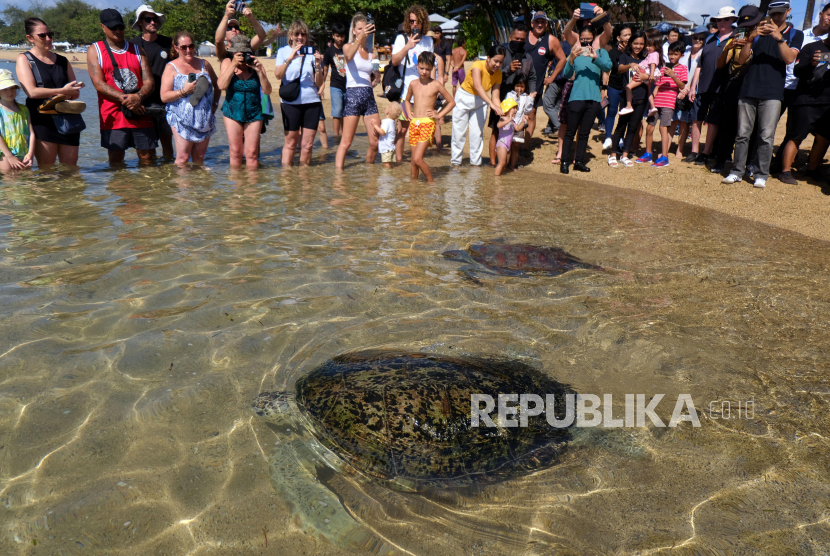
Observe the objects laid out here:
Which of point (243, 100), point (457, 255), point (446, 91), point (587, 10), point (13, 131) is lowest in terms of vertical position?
point (457, 255)

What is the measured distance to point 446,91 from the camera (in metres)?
8.12

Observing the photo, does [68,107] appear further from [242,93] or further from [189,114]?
[242,93]

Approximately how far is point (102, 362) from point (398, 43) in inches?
317

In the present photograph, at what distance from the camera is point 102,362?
3.09m

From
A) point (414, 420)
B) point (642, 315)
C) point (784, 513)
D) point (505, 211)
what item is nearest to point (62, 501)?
point (414, 420)

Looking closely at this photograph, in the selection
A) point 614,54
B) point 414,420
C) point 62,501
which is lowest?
point 62,501

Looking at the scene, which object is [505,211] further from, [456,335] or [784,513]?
[784,513]

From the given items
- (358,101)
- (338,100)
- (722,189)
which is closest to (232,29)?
(358,101)

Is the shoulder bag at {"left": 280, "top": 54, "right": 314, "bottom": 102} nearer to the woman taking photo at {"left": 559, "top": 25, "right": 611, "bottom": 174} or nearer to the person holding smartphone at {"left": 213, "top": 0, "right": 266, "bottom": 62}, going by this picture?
Result: the person holding smartphone at {"left": 213, "top": 0, "right": 266, "bottom": 62}

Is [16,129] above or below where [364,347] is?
above

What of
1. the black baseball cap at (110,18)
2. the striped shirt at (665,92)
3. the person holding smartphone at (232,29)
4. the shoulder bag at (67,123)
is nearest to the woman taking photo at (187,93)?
the person holding smartphone at (232,29)

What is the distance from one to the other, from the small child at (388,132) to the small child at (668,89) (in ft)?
15.0

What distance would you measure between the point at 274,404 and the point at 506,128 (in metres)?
7.31

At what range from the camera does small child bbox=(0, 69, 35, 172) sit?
21.6 ft
